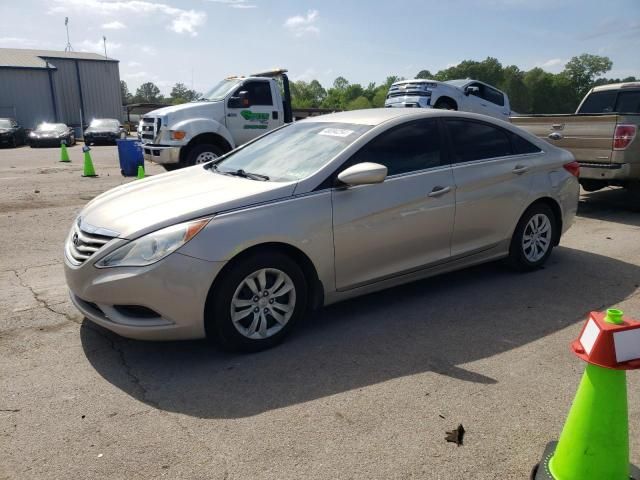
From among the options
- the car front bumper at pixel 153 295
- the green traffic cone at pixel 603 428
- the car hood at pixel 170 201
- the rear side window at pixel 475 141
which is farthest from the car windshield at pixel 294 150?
the green traffic cone at pixel 603 428

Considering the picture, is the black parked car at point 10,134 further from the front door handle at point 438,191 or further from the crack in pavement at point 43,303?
the front door handle at point 438,191

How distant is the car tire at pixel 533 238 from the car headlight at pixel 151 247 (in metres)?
3.27

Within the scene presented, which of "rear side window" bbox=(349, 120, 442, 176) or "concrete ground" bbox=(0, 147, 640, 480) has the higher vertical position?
"rear side window" bbox=(349, 120, 442, 176)

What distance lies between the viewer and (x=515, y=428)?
113 inches

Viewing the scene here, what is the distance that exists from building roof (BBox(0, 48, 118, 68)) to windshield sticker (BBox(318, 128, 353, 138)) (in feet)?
134

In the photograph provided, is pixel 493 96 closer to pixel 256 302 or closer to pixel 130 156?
pixel 130 156

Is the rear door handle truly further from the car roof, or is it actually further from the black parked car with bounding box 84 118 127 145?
the black parked car with bounding box 84 118 127 145

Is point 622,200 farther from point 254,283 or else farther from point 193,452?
point 193,452

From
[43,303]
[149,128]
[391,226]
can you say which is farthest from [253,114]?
[391,226]

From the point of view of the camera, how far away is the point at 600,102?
429 inches

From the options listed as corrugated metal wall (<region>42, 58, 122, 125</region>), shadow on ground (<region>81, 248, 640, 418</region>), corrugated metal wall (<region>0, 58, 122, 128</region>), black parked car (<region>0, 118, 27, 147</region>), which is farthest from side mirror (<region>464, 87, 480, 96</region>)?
corrugated metal wall (<region>42, 58, 122, 125</region>)

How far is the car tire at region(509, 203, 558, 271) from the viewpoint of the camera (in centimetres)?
527

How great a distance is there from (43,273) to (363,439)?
4.08 m

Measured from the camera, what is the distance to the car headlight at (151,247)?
3.35 m
